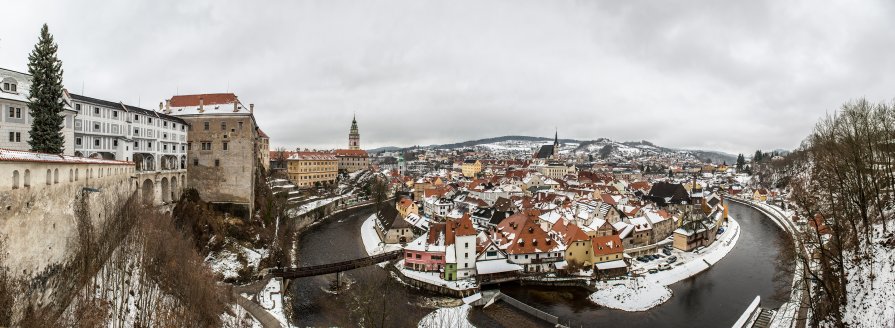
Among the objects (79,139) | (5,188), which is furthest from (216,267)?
(5,188)

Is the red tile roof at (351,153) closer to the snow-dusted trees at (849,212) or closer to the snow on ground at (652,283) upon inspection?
the snow on ground at (652,283)

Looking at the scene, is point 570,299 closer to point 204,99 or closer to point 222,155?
Result: point 222,155

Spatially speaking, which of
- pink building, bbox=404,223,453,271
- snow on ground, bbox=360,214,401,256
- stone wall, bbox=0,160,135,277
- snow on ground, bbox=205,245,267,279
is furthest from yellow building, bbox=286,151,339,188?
stone wall, bbox=0,160,135,277

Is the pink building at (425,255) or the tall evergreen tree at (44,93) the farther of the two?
the pink building at (425,255)

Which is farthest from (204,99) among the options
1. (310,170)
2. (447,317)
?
(310,170)

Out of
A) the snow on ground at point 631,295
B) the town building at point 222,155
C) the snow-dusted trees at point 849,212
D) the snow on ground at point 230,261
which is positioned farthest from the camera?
the town building at point 222,155

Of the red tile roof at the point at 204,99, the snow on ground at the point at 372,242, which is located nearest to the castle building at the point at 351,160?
the snow on ground at the point at 372,242
